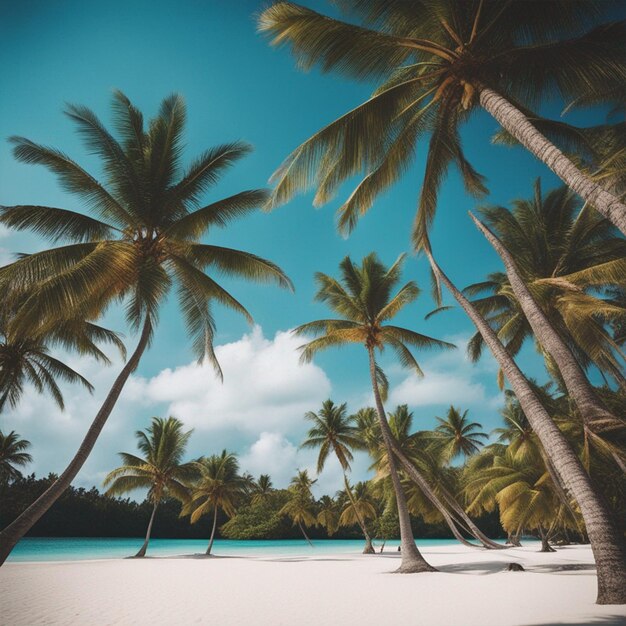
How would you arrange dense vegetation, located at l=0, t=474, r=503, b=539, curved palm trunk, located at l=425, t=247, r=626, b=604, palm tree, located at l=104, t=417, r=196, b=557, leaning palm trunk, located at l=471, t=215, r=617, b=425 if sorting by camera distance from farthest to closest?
1. dense vegetation, located at l=0, t=474, r=503, b=539
2. palm tree, located at l=104, t=417, r=196, b=557
3. leaning palm trunk, located at l=471, t=215, r=617, b=425
4. curved palm trunk, located at l=425, t=247, r=626, b=604

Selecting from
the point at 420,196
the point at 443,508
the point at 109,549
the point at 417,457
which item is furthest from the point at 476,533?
the point at 109,549

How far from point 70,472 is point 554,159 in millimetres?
9107

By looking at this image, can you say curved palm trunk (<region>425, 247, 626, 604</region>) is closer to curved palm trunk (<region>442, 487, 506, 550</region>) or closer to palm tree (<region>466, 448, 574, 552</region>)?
curved palm trunk (<region>442, 487, 506, 550</region>)

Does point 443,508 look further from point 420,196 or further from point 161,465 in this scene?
point 161,465

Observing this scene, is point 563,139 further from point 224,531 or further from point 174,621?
point 224,531

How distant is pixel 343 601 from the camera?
23.5 feet

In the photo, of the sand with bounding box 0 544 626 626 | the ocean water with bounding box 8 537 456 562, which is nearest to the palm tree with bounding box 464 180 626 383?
the sand with bounding box 0 544 626 626

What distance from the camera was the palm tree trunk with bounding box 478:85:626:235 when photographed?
4574mm


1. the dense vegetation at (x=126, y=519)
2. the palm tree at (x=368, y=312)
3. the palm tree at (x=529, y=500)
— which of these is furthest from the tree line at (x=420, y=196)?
the dense vegetation at (x=126, y=519)

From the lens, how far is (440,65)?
6.66 m

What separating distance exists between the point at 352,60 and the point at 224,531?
56.5 metres

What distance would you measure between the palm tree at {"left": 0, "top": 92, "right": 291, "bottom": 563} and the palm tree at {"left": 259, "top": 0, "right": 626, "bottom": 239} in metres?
2.89

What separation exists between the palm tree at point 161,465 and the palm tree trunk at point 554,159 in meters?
23.9

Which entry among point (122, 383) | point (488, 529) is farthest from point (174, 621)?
point (488, 529)
